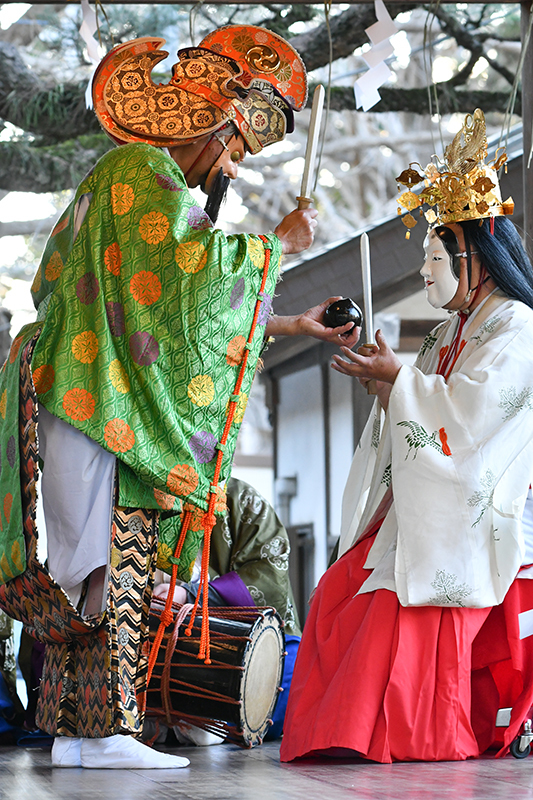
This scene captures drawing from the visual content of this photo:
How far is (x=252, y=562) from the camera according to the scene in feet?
13.2

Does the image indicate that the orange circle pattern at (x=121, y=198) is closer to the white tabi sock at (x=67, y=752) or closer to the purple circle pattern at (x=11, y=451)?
the purple circle pattern at (x=11, y=451)

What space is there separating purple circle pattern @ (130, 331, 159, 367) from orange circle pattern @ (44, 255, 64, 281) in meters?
0.36

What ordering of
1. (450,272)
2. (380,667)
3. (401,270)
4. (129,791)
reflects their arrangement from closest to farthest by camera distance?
(129,791) < (380,667) < (450,272) < (401,270)

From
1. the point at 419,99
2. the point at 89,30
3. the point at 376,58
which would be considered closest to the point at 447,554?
the point at 376,58

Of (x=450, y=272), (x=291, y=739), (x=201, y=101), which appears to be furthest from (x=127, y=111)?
(x=291, y=739)

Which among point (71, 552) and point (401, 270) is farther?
point (401, 270)

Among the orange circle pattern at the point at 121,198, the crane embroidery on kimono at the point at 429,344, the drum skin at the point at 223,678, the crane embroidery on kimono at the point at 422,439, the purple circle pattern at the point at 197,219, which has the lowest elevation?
the drum skin at the point at 223,678

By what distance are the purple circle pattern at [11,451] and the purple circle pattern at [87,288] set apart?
42cm

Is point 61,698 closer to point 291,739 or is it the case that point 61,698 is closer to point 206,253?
point 291,739

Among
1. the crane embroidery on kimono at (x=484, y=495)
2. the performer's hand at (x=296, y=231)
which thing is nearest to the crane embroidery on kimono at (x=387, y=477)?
the crane embroidery on kimono at (x=484, y=495)

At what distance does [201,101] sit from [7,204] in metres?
9.44

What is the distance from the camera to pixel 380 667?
263cm

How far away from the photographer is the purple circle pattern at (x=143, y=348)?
2.47 metres

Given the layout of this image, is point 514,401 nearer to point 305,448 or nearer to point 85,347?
point 85,347
